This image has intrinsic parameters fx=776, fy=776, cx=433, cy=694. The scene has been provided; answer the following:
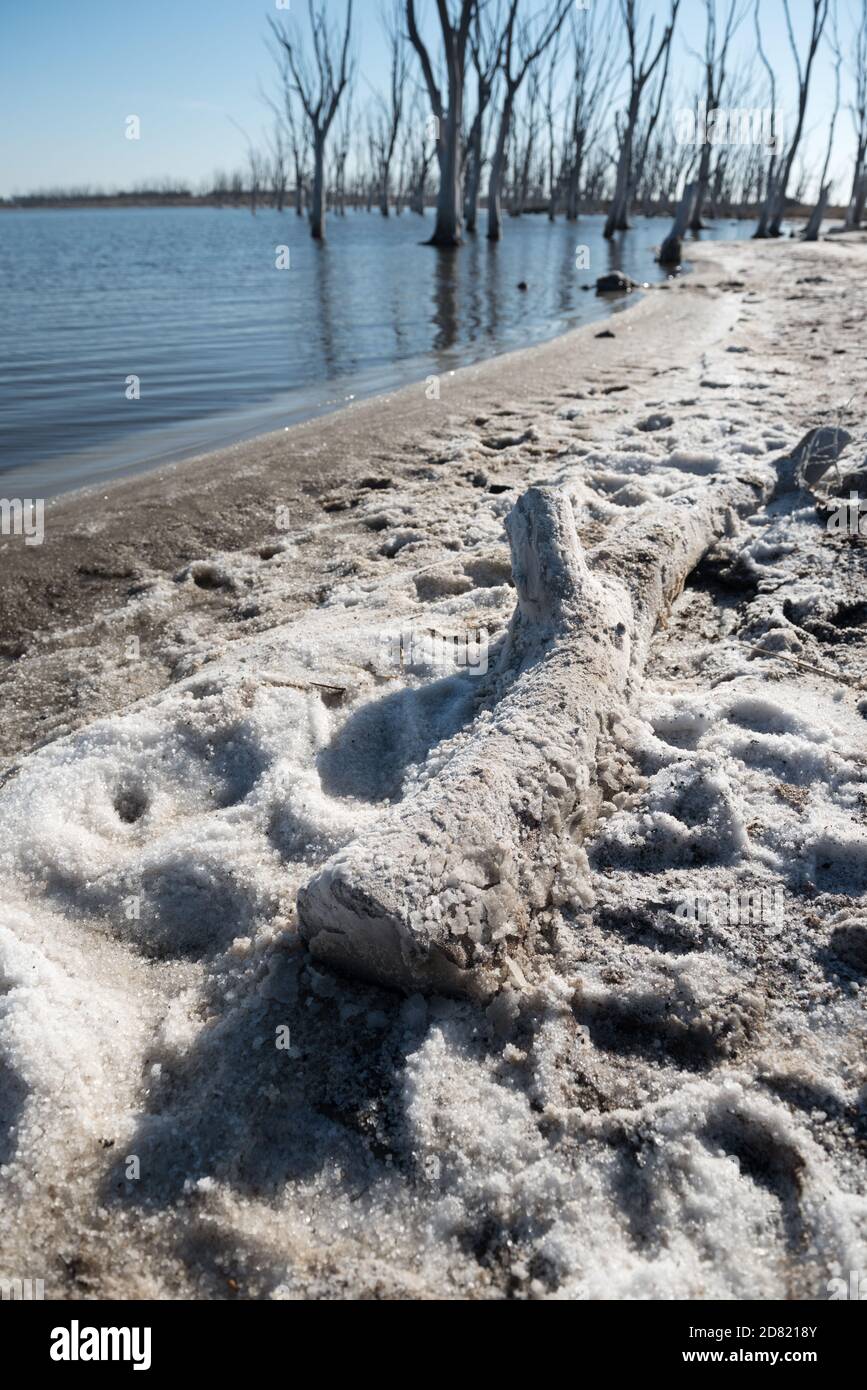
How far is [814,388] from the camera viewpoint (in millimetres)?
6281

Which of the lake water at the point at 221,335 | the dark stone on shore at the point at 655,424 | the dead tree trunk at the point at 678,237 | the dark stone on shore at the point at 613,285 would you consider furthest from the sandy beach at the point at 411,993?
the dead tree trunk at the point at 678,237

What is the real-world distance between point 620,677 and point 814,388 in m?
5.29

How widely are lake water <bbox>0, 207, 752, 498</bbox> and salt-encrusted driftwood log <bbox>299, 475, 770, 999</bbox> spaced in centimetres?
403

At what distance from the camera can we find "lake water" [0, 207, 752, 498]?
21.2ft

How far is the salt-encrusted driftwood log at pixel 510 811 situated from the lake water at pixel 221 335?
403 cm

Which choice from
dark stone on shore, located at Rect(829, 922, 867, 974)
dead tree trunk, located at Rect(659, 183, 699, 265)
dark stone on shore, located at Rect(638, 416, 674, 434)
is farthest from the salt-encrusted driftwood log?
dead tree trunk, located at Rect(659, 183, 699, 265)

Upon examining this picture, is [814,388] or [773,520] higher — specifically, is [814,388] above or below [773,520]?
above

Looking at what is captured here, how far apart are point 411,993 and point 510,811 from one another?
0.45 meters

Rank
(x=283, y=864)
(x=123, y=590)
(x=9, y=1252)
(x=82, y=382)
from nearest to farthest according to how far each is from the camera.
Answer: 1. (x=9, y=1252)
2. (x=283, y=864)
3. (x=123, y=590)
4. (x=82, y=382)

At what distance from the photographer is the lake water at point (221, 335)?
21.2 feet

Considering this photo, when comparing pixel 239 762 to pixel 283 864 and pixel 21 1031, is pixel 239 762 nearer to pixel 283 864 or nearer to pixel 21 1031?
pixel 283 864

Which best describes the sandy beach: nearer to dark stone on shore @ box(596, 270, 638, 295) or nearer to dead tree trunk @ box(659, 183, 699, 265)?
dark stone on shore @ box(596, 270, 638, 295)
